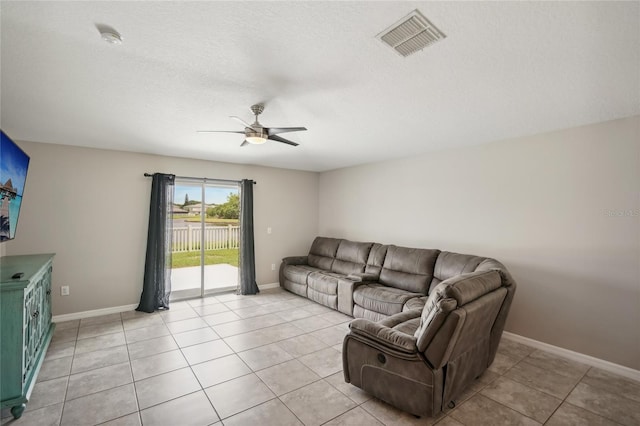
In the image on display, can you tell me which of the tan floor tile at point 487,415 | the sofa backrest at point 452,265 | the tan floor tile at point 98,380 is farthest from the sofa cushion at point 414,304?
the tan floor tile at point 98,380

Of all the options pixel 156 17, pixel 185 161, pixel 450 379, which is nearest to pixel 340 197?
pixel 185 161

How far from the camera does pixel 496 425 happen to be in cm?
207

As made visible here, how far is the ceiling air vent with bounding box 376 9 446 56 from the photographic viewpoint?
1505mm

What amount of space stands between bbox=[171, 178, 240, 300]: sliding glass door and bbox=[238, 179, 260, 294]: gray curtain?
0.61ft

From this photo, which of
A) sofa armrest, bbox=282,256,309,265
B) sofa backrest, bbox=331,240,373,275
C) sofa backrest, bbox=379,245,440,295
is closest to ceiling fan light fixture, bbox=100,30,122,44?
sofa backrest, bbox=379,245,440,295

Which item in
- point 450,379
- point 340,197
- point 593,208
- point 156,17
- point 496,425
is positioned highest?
point 156,17

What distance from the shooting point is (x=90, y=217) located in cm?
420

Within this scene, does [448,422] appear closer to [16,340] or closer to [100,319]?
[16,340]

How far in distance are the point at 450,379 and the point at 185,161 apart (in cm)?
482

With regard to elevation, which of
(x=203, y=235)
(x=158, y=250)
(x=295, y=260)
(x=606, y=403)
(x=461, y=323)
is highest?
(x=203, y=235)

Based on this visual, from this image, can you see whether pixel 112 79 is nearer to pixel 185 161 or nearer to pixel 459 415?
pixel 185 161

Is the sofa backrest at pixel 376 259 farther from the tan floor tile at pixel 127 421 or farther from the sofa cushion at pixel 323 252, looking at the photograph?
the tan floor tile at pixel 127 421

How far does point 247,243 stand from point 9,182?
3313mm

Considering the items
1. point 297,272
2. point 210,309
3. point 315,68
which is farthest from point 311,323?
point 315,68
